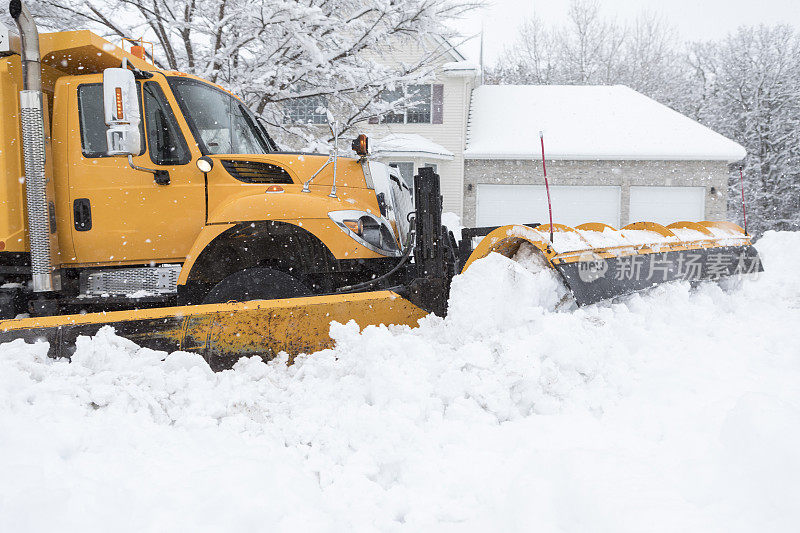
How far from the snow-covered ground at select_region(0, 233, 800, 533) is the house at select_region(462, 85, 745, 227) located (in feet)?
48.2

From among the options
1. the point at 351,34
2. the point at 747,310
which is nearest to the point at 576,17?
the point at 351,34

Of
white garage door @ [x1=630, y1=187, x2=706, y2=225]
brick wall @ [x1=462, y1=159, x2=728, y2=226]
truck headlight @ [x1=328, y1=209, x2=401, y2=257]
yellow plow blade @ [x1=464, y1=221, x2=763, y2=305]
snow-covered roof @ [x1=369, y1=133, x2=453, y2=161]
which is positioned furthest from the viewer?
white garage door @ [x1=630, y1=187, x2=706, y2=225]

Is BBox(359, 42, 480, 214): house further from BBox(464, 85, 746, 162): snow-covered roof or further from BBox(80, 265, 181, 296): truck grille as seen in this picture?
BBox(80, 265, 181, 296): truck grille

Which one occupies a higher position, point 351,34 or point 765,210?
point 351,34

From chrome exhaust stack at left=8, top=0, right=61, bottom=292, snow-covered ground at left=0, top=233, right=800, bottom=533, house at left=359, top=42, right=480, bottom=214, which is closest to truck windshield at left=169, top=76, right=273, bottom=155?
chrome exhaust stack at left=8, top=0, right=61, bottom=292

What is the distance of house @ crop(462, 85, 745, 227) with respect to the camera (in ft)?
58.5

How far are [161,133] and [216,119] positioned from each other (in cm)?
48

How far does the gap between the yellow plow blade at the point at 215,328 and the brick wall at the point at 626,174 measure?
1524cm

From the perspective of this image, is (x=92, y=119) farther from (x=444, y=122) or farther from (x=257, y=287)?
(x=444, y=122)

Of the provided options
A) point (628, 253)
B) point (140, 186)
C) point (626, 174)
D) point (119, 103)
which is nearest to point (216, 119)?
point (140, 186)

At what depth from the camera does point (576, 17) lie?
3641 centimetres

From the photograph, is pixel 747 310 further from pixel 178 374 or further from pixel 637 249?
pixel 178 374

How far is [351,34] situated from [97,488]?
836cm

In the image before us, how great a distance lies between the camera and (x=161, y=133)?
14.2 feet
